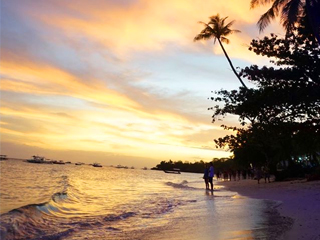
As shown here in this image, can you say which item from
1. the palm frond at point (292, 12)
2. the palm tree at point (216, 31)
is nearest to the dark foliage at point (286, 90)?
the palm frond at point (292, 12)

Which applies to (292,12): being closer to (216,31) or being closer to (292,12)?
(292,12)

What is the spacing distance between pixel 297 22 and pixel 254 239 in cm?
1277

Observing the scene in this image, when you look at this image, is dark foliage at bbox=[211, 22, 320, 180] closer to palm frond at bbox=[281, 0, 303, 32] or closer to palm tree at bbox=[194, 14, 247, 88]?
palm frond at bbox=[281, 0, 303, 32]

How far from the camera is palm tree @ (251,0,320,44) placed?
1277cm

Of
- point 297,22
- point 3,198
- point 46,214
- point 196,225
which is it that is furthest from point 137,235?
point 297,22

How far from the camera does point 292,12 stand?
49.1 ft

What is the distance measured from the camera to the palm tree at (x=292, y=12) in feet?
41.9

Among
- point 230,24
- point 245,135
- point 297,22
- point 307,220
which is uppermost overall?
point 230,24

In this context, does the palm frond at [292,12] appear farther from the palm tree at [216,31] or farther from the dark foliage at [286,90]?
the palm tree at [216,31]

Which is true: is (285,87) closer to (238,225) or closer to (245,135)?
(238,225)

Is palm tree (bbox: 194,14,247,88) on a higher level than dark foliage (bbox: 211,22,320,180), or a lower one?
higher

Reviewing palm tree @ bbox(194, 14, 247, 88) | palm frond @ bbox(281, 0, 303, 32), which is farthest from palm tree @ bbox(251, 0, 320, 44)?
palm tree @ bbox(194, 14, 247, 88)

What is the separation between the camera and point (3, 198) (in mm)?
15078

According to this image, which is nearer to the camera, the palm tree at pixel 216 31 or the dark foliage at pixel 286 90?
the dark foliage at pixel 286 90
